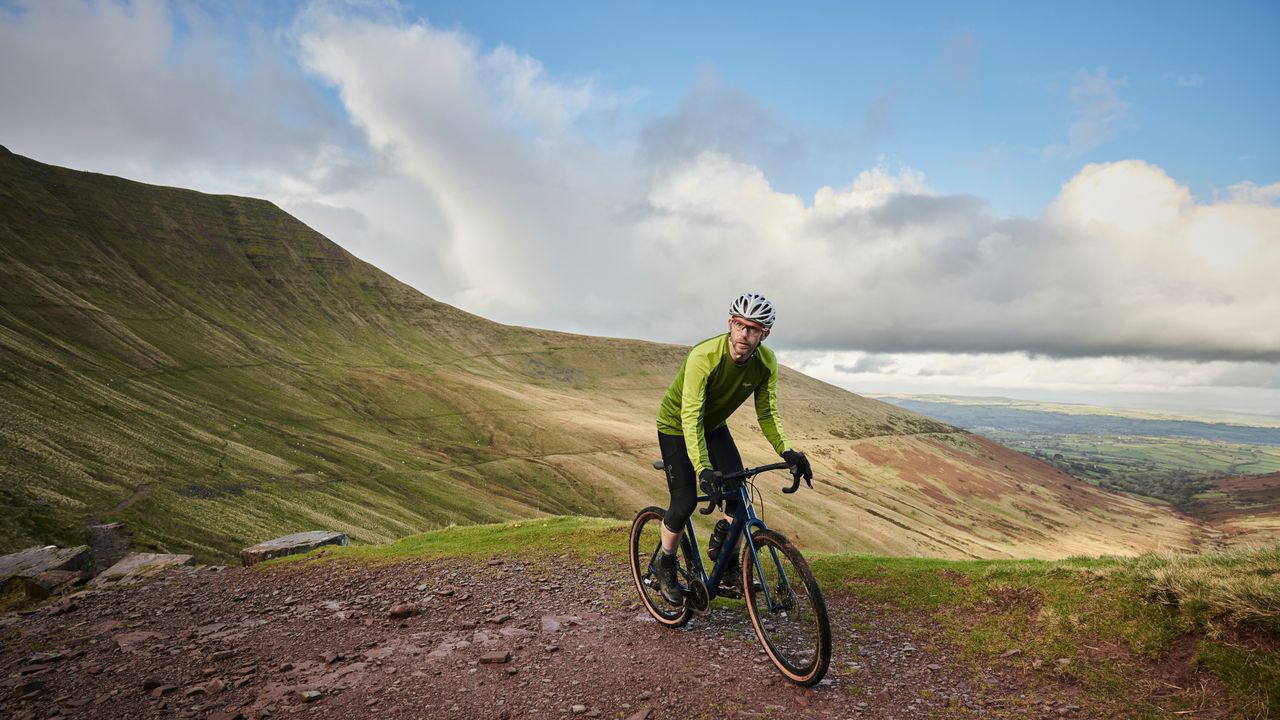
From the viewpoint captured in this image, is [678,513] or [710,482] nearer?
[710,482]

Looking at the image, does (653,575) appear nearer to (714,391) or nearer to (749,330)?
(714,391)

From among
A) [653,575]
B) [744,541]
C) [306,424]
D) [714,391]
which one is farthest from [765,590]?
[306,424]

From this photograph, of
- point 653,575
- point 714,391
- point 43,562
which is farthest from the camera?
point 43,562

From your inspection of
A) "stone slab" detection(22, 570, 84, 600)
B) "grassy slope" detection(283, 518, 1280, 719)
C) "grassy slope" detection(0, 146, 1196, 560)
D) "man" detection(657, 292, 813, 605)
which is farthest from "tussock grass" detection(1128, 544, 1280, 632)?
"grassy slope" detection(0, 146, 1196, 560)

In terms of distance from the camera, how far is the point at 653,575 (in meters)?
9.10

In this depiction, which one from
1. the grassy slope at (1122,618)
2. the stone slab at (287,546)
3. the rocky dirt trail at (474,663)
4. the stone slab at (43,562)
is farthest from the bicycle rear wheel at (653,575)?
the stone slab at (43,562)

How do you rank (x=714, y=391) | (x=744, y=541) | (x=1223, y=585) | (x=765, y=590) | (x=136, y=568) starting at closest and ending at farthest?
(x=1223, y=585), (x=765, y=590), (x=744, y=541), (x=714, y=391), (x=136, y=568)

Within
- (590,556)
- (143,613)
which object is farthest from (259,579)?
(590,556)

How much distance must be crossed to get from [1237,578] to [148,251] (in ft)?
646

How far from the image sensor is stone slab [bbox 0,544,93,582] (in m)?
13.6

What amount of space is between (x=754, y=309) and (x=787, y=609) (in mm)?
3849

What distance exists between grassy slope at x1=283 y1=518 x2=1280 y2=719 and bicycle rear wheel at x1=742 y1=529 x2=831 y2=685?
2.40 meters

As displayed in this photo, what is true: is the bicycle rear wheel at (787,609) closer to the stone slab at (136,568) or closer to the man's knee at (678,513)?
the man's knee at (678,513)

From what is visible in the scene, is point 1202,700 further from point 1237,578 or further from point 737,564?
point 737,564
